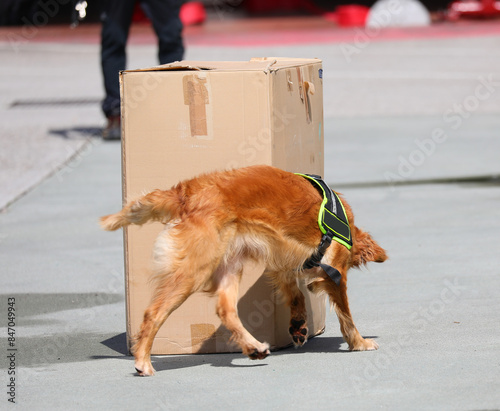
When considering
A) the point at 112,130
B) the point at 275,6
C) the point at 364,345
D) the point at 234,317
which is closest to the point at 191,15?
the point at 275,6

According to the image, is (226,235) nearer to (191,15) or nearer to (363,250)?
(363,250)

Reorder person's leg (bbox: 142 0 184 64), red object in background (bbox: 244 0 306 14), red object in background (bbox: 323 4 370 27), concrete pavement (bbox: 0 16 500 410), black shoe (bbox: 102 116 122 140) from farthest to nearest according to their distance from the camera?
1. red object in background (bbox: 244 0 306 14)
2. red object in background (bbox: 323 4 370 27)
3. black shoe (bbox: 102 116 122 140)
4. person's leg (bbox: 142 0 184 64)
5. concrete pavement (bbox: 0 16 500 410)

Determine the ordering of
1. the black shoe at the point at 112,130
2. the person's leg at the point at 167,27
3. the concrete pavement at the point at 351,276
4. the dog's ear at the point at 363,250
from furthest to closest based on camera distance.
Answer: the black shoe at the point at 112,130, the person's leg at the point at 167,27, the dog's ear at the point at 363,250, the concrete pavement at the point at 351,276

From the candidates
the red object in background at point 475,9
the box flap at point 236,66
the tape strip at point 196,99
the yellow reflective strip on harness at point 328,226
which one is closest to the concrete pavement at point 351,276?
the yellow reflective strip on harness at point 328,226

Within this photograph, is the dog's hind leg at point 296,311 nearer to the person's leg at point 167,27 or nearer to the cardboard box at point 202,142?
the cardboard box at point 202,142

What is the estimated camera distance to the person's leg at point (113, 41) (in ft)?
34.2

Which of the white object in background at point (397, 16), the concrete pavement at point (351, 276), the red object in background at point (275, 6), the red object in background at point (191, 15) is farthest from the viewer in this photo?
the red object in background at point (275, 6)

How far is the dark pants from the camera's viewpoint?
10.4m

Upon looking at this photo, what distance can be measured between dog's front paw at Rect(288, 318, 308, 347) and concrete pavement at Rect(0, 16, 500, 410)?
80 mm

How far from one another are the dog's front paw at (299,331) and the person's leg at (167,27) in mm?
6288

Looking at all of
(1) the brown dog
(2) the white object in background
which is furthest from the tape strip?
(2) the white object in background

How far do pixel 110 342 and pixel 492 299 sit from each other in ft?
7.66

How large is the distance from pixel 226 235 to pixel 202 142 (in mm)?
540

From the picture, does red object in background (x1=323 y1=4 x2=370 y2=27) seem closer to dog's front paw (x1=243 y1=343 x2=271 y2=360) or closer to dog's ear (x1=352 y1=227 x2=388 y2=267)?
dog's ear (x1=352 y1=227 x2=388 y2=267)
